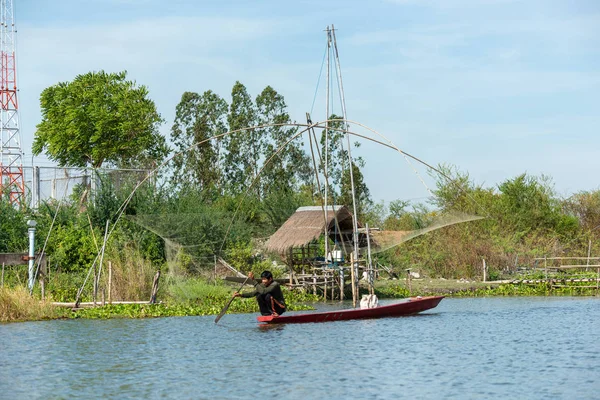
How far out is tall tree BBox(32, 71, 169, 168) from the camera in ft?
151

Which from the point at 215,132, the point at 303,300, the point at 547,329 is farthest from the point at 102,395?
the point at 215,132

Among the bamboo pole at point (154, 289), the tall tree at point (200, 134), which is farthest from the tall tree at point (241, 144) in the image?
the bamboo pole at point (154, 289)

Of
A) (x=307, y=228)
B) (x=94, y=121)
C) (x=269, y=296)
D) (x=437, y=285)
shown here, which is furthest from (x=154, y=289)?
(x=94, y=121)

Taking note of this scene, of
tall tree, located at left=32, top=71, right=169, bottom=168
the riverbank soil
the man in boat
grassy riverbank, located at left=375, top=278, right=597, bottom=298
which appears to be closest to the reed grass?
the man in boat

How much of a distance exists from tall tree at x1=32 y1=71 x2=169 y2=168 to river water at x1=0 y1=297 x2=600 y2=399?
2554 cm

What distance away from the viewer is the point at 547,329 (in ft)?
63.7

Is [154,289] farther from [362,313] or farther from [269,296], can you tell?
Result: [362,313]

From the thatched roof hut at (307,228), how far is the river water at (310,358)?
Result: 5.99 metres

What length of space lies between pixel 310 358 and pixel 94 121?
33006 millimetres

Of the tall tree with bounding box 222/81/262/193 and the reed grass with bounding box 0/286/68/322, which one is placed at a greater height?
the tall tree with bounding box 222/81/262/193

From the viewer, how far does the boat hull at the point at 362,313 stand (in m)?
20.0

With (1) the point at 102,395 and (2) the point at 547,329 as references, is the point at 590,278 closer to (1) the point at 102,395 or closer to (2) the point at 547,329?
(2) the point at 547,329

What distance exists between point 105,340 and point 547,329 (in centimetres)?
937

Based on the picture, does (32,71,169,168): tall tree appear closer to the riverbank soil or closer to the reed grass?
the riverbank soil
